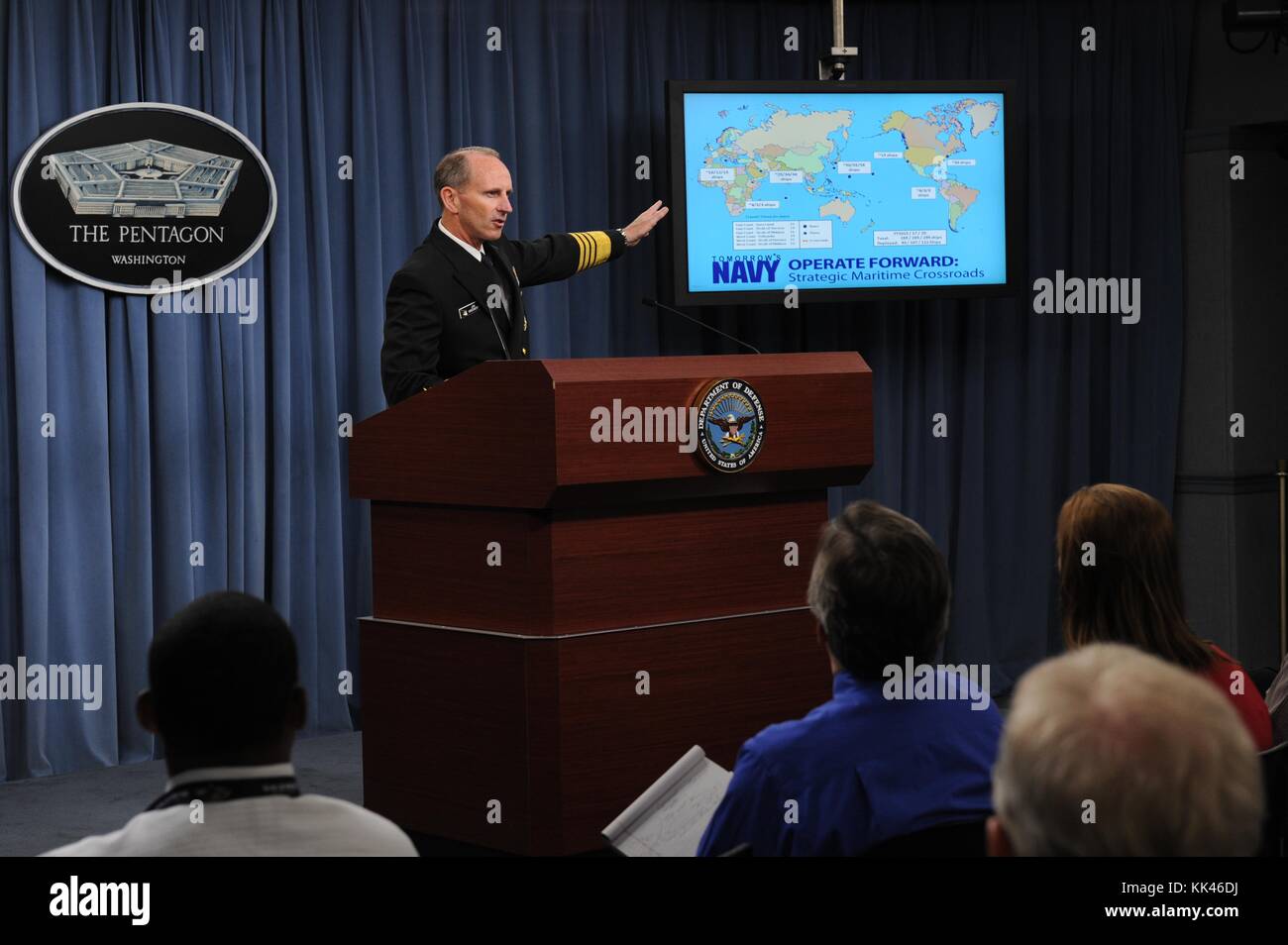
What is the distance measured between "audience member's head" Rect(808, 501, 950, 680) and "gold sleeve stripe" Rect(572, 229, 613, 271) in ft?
9.14

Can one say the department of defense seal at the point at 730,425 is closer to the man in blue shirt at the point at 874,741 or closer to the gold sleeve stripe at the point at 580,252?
the man in blue shirt at the point at 874,741

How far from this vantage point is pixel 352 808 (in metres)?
1.45

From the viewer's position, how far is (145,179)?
507 cm

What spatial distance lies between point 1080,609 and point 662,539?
1178 mm

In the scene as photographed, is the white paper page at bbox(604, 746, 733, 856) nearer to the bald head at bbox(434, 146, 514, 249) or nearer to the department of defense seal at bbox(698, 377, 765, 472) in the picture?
the department of defense seal at bbox(698, 377, 765, 472)

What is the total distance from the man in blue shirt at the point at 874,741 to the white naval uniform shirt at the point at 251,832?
0.56 metres

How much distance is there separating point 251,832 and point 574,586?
1.81 meters

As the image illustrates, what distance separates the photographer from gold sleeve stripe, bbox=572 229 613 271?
4.74m

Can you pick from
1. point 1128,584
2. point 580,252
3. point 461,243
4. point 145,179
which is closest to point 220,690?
point 1128,584

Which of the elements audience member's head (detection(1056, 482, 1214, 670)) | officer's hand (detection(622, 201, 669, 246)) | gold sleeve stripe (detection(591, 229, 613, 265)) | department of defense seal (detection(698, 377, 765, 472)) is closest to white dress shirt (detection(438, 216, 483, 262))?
gold sleeve stripe (detection(591, 229, 613, 265))

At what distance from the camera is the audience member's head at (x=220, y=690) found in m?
1.47

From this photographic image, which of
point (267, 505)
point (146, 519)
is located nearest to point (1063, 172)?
point (267, 505)
